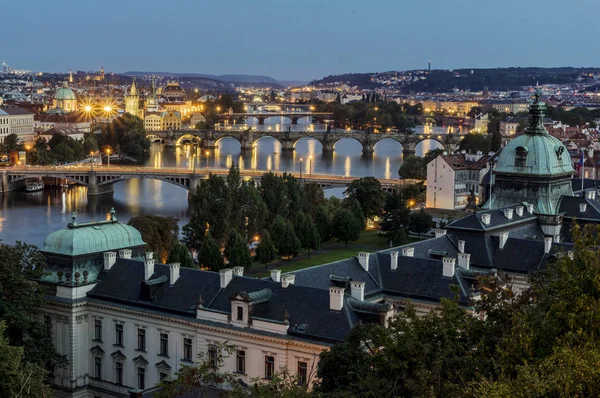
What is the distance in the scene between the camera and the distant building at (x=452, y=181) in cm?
7375

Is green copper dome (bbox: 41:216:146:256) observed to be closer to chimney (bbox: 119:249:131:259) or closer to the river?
chimney (bbox: 119:249:131:259)

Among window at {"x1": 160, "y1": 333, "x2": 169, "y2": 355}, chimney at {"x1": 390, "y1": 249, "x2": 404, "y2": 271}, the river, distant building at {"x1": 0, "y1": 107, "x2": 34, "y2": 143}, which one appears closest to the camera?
window at {"x1": 160, "y1": 333, "x2": 169, "y2": 355}

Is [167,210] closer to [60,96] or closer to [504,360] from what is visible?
[504,360]

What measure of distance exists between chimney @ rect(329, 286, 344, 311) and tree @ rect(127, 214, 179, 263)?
22.2 m

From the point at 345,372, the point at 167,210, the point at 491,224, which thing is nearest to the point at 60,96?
the point at 167,210

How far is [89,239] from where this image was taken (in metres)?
32.2

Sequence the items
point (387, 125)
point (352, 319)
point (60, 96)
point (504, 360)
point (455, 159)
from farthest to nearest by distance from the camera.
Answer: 1. point (60, 96)
2. point (387, 125)
3. point (455, 159)
4. point (352, 319)
5. point (504, 360)

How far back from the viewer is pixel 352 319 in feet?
86.3

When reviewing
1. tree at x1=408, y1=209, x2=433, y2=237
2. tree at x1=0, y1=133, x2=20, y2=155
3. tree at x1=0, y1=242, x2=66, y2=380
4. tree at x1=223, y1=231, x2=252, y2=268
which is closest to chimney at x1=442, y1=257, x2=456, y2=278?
tree at x1=0, y1=242, x2=66, y2=380

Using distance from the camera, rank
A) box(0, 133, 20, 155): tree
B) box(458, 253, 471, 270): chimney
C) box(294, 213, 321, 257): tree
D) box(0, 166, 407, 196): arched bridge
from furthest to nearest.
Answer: box(0, 133, 20, 155): tree
box(0, 166, 407, 196): arched bridge
box(294, 213, 321, 257): tree
box(458, 253, 471, 270): chimney

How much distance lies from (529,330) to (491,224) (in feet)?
68.8

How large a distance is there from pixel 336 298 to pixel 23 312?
879cm

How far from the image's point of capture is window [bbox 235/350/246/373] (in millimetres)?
27703

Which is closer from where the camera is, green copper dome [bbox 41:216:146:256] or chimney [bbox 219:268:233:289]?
chimney [bbox 219:268:233:289]
